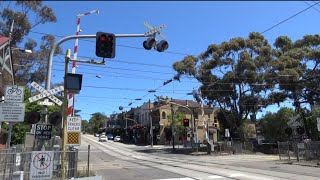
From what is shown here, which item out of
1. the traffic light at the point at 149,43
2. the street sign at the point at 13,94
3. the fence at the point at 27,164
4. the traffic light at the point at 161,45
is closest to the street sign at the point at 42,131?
the fence at the point at 27,164

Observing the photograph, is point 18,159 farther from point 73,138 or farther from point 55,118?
point 55,118

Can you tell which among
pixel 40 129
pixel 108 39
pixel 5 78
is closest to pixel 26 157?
pixel 40 129

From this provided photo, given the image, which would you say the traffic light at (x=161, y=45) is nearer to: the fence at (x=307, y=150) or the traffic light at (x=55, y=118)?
the traffic light at (x=55, y=118)

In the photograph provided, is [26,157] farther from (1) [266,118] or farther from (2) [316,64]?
(1) [266,118]

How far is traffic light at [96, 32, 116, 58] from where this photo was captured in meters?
14.2

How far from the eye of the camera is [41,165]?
12.5m

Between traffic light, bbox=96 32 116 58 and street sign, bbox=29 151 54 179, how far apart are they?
12.9ft

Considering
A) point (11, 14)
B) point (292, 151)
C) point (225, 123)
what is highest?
point (11, 14)

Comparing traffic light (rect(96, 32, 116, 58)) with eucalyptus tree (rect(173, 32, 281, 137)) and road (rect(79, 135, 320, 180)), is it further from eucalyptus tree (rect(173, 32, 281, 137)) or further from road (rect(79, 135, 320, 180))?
eucalyptus tree (rect(173, 32, 281, 137))

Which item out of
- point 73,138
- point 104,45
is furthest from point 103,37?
point 73,138

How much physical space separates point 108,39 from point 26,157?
4993 millimetres

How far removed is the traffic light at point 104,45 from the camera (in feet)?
46.8

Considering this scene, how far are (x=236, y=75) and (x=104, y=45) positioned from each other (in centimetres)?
3459

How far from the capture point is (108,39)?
14383 mm
